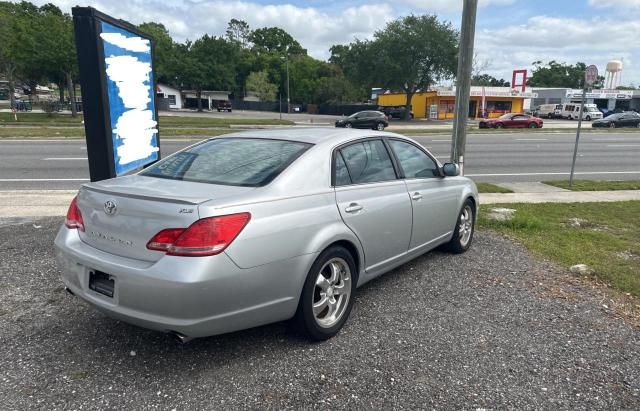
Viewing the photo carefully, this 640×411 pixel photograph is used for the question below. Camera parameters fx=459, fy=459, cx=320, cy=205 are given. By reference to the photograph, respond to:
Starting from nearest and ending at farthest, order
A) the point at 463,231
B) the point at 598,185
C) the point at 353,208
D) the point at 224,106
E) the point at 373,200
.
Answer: the point at 353,208
the point at 373,200
the point at 463,231
the point at 598,185
the point at 224,106

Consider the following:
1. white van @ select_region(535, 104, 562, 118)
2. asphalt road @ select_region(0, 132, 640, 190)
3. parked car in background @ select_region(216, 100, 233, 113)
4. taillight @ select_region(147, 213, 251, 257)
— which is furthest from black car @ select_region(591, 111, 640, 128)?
parked car in background @ select_region(216, 100, 233, 113)

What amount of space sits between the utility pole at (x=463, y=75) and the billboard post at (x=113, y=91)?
16.1ft

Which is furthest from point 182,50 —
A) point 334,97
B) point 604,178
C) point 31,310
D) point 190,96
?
point 31,310

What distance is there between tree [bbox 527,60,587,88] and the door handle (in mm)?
119479

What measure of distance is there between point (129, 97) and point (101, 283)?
3.45 metres

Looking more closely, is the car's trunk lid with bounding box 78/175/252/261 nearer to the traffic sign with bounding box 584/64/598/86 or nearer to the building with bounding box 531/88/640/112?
the traffic sign with bounding box 584/64/598/86

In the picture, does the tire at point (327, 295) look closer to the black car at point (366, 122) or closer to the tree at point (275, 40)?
the black car at point (366, 122)

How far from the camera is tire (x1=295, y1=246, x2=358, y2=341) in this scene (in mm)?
3164

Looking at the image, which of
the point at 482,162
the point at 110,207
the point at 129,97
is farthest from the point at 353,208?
the point at 482,162

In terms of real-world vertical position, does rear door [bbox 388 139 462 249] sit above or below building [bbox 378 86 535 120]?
below

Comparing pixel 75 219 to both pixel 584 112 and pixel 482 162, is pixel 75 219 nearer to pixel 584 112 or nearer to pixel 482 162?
pixel 482 162

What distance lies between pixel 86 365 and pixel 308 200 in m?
1.82

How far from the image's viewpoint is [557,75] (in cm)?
10875

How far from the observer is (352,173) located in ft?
12.3
